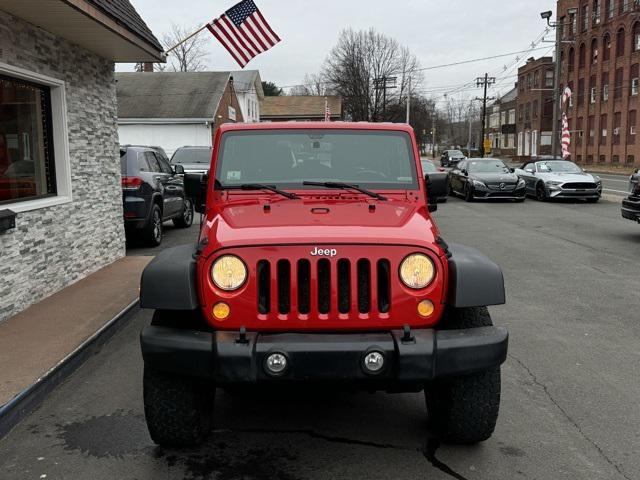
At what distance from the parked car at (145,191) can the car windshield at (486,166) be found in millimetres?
12658

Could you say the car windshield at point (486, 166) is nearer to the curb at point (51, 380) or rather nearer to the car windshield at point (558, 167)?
the car windshield at point (558, 167)

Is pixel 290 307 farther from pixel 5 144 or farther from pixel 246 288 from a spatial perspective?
pixel 5 144

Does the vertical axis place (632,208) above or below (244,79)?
below

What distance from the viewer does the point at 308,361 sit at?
3037 millimetres

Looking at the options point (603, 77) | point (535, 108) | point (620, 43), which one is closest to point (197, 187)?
point (620, 43)

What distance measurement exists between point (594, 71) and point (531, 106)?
53.9 feet

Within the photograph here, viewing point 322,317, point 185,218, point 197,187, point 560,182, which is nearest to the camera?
point 322,317

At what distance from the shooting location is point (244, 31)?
15156mm

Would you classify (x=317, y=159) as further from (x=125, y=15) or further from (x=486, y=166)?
(x=486, y=166)

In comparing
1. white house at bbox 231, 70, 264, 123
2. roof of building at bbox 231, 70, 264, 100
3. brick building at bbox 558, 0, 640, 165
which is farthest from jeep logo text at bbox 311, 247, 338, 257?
brick building at bbox 558, 0, 640, 165

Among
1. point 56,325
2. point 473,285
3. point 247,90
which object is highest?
point 247,90

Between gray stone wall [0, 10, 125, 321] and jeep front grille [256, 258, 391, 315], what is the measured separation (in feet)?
13.2

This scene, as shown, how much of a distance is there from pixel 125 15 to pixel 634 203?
8.85m

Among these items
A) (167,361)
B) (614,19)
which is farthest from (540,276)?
(614,19)
